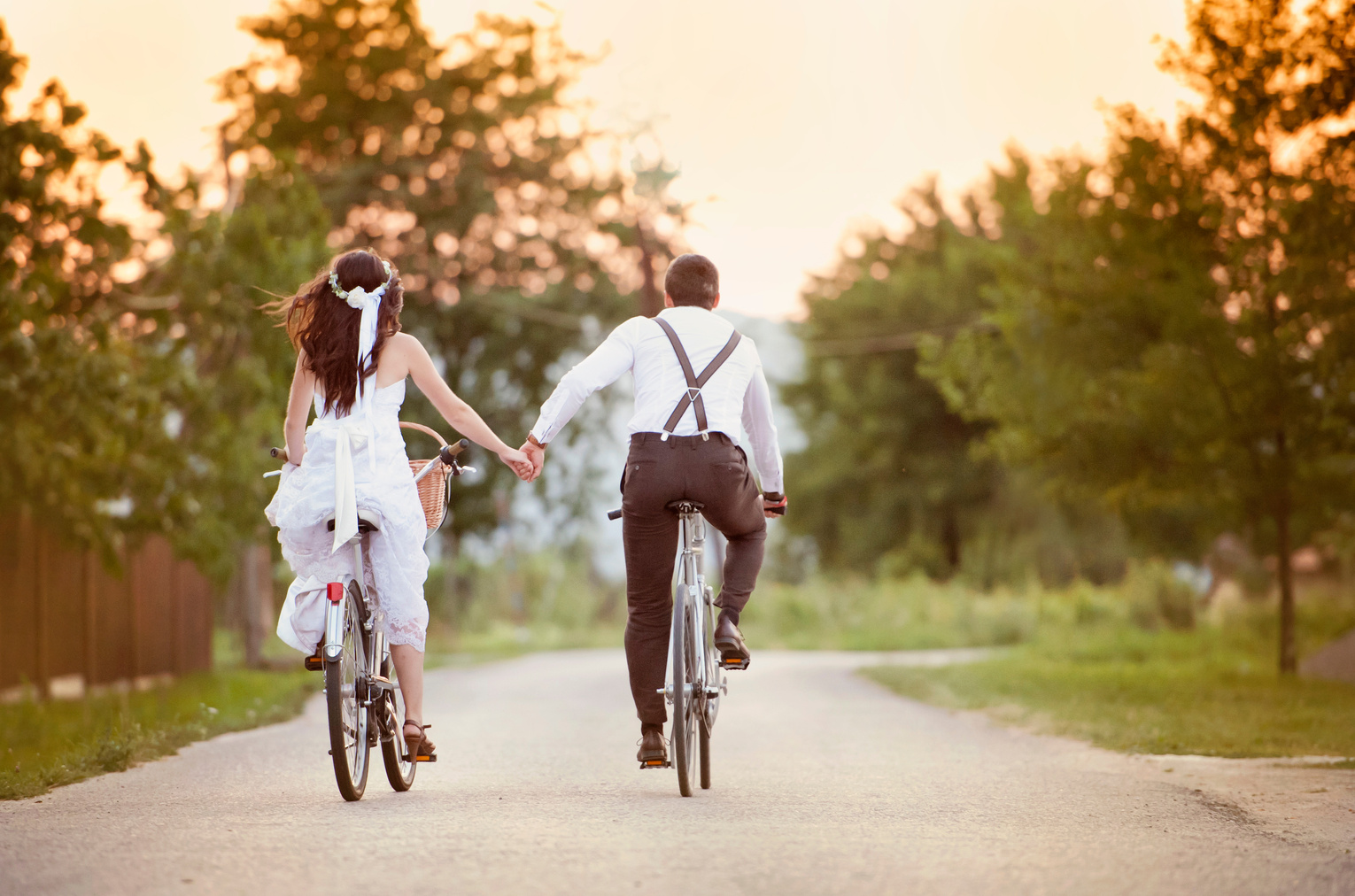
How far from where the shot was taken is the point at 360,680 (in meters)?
5.89

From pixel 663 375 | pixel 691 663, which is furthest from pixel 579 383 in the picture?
pixel 691 663

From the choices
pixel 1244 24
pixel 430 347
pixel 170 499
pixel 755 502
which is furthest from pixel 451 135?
pixel 755 502

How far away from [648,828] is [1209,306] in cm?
1112

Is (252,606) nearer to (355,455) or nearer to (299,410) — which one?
(299,410)

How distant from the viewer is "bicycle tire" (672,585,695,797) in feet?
19.9

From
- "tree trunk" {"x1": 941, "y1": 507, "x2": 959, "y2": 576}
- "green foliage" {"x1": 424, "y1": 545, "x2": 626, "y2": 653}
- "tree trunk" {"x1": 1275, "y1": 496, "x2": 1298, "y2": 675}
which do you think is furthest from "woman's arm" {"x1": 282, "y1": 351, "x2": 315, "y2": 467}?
"tree trunk" {"x1": 941, "y1": 507, "x2": 959, "y2": 576}

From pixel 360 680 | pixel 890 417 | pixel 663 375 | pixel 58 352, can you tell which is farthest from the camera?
pixel 890 417

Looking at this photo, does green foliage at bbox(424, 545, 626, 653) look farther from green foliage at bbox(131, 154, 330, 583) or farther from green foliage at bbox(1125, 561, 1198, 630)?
green foliage at bbox(131, 154, 330, 583)

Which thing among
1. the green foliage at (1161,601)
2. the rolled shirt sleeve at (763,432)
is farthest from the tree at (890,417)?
the rolled shirt sleeve at (763,432)

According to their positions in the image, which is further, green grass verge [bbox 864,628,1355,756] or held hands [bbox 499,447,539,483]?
green grass verge [bbox 864,628,1355,756]

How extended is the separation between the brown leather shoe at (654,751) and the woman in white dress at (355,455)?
832 mm

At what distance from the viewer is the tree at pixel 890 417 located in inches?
1805

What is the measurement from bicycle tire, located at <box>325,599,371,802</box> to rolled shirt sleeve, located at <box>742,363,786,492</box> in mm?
1833

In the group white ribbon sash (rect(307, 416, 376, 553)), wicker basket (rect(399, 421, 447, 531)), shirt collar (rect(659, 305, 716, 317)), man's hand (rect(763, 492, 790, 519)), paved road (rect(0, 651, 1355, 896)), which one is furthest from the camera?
man's hand (rect(763, 492, 790, 519))
